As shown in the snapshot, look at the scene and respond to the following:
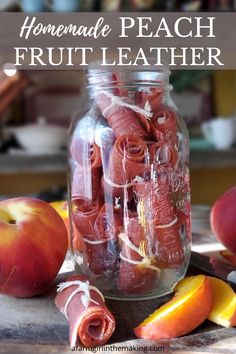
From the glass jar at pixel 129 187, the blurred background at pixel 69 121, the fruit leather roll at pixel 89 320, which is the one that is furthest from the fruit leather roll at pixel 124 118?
the blurred background at pixel 69 121

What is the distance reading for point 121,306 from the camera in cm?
35

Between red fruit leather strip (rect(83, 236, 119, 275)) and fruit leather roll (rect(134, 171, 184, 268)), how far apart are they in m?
0.03

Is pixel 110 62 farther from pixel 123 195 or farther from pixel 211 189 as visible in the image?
pixel 211 189

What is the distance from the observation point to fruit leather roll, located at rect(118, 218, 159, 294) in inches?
13.5

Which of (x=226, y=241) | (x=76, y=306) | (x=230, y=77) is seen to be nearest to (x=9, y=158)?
(x=230, y=77)

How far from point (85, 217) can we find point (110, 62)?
4.6 inches

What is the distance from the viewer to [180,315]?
0.30m

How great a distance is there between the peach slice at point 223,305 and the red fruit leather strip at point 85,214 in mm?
100

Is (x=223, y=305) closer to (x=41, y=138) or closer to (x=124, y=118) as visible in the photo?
(x=124, y=118)

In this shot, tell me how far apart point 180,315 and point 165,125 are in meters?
0.14

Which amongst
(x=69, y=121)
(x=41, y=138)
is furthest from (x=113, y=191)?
(x=69, y=121)

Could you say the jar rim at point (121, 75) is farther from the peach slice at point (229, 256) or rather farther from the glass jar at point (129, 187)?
the peach slice at point (229, 256)

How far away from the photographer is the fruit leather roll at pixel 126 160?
338 mm

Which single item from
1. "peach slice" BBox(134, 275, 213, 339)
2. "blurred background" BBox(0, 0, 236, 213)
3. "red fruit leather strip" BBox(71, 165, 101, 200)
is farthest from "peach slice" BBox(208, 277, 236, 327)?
"blurred background" BBox(0, 0, 236, 213)
